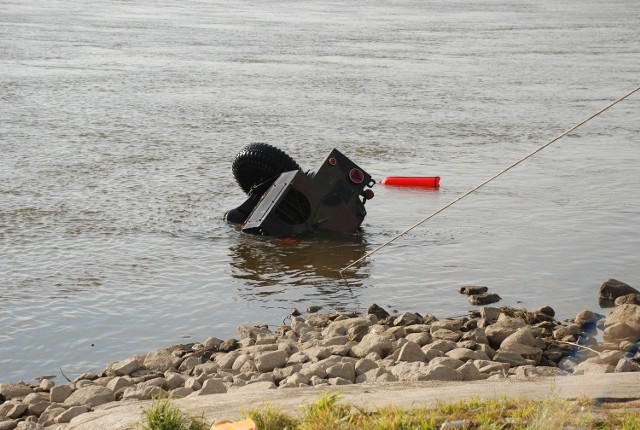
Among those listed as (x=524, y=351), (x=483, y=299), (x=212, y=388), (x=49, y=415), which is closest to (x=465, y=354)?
(x=524, y=351)

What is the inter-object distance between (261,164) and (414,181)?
3.05m

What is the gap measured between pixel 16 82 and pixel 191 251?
1522 cm

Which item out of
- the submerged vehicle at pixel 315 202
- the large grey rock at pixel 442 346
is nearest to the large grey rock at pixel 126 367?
the large grey rock at pixel 442 346

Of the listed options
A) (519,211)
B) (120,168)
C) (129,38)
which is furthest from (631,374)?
(129,38)

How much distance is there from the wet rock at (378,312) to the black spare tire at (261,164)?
3.81 meters

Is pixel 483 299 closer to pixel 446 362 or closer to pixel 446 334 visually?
pixel 446 334

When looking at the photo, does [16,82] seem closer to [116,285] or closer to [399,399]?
[116,285]

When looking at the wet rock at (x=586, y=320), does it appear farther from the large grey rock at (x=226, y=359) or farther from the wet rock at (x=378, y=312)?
the large grey rock at (x=226, y=359)

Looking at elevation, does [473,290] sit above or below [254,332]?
above

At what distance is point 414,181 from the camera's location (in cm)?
1617

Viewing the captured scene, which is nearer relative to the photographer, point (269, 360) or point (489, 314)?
point (269, 360)

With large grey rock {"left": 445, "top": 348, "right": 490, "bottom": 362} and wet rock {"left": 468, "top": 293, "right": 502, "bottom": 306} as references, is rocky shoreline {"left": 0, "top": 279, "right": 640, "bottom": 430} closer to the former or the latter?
large grey rock {"left": 445, "top": 348, "right": 490, "bottom": 362}

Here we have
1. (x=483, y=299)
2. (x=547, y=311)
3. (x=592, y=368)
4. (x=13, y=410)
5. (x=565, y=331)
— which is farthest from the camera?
(x=483, y=299)

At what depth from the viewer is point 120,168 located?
55.8 feet
